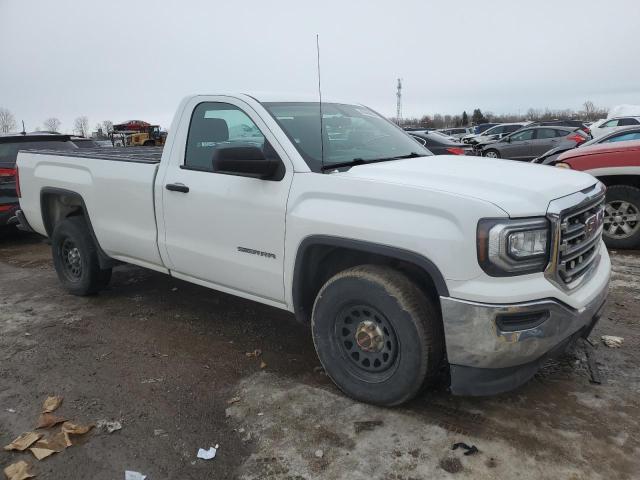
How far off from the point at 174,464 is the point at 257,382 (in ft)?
3.05

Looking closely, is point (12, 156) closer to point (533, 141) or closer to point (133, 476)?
point (133, 476)

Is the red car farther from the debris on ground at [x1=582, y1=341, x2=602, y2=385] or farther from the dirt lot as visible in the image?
the debris on ground at [x1=582, y1=341, x2=602, y2=385]

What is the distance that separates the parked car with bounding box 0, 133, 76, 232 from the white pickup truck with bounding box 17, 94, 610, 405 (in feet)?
13.7

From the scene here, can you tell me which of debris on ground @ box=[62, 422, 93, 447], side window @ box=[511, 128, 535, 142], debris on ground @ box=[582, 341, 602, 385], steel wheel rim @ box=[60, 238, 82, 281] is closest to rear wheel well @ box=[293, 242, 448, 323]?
debris on ground @ box=[582, 341, 602, 385]

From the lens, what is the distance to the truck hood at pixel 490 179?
273 cm

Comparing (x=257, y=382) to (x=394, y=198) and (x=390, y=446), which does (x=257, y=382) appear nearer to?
(x=390, y=446)

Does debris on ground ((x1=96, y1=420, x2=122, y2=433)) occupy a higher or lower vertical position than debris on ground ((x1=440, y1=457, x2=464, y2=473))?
lower

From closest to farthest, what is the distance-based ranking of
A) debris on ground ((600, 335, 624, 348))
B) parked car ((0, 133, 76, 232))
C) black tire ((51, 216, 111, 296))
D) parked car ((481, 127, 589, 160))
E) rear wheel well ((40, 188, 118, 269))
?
debris on ground ((600, 335, 624, 348)) → rear wheel well ((40, 188, 118, 269)) → black tire ((51, 216, 111, 296)) → parked car ((0, 133, 76, 232)) → parked car ((481, 127, 589, 160))

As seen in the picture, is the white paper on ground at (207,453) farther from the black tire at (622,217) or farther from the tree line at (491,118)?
the tree line at (491,118)

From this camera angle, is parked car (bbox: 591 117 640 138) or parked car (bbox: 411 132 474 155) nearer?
parked car (bbox: 411 132 474 155)

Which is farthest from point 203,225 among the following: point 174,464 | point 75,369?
point 174,464

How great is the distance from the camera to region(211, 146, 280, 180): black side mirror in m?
3.31

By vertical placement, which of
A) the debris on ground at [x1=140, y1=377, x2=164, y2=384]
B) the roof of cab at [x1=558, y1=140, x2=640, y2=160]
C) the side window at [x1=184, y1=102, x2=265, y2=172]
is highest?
the side window at [x1=184, y1=102, x2=265, y2=172]

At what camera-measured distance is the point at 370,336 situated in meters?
3.13
